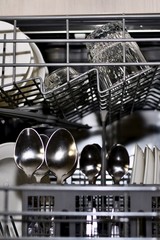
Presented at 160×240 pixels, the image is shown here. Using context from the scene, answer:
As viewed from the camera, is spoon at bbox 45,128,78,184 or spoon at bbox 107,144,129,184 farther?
spoon at bbox 107,144,129,184

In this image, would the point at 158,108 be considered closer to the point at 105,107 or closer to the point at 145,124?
the point at 145,124

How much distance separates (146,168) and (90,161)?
186 millimetres

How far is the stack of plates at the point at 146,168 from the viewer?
2.43ft

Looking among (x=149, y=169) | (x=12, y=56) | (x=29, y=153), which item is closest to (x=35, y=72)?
(x=12, y=56)

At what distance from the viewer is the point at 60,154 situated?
739 mm

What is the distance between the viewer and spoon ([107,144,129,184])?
34.7 inches

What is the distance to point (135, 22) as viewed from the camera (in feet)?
2.67

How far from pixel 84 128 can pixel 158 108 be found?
0.54 feet

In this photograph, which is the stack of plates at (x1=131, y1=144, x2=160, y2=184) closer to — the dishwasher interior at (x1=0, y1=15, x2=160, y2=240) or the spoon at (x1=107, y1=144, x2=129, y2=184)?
the dishwasher interior at (x1=0, y1=15, x2=160, y2=240)

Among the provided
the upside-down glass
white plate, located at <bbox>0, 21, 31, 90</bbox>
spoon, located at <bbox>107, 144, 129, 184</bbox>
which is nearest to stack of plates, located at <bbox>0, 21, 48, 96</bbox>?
white plate, located at <bbox>0, 21, 31, 90</bbox>

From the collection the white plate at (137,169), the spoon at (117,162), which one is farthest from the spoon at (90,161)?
the white plate at (137,169)

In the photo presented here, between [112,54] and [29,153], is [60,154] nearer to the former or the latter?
[29,153]

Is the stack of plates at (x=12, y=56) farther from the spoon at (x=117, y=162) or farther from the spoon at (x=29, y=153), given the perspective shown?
the spoon at (x=117, y=162)

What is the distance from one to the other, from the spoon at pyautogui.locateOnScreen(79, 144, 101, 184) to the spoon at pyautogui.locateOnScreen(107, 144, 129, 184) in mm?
22
